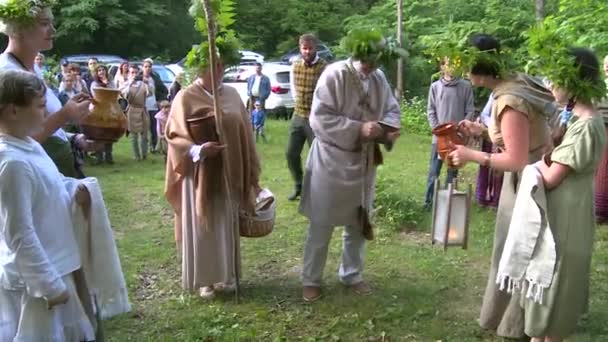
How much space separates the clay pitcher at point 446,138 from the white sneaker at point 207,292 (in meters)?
2.01

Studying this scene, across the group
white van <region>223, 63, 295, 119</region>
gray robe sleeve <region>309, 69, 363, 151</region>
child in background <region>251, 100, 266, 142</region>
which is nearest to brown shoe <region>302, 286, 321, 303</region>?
gray robe sleeve <region>309, 69, 363, 151</region>

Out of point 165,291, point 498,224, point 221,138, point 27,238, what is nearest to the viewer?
point 27,238

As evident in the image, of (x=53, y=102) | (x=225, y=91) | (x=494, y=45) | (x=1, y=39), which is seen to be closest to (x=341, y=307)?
(x=225, y=91)

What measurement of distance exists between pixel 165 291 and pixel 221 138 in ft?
4.60

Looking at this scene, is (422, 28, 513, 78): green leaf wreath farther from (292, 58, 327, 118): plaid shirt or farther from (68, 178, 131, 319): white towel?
(292, 58, 327, 118): plaid shirt

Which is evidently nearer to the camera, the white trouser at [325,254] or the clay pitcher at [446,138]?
the clay pitcher at [446,138]

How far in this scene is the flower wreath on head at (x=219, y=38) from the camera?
4426 millimetres

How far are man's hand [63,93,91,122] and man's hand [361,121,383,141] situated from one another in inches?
73.6

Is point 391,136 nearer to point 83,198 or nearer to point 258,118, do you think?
point 83,198

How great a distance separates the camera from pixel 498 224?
4.09 metres

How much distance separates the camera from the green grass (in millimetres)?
4387

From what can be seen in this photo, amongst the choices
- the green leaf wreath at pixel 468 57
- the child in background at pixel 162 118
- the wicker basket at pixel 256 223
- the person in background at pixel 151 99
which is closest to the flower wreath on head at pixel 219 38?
the wicker basket at pixel 256 223

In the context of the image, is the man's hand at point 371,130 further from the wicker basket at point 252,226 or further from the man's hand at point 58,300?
the man's hand at point 58,300

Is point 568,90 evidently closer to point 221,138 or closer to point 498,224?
point 498,224
